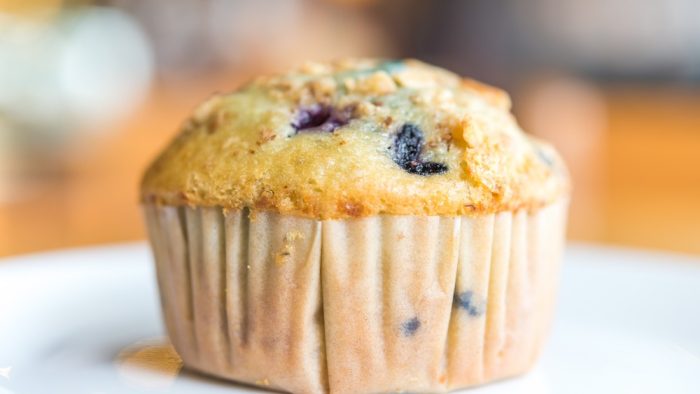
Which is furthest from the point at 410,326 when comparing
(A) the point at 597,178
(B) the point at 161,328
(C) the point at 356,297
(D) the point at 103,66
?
(D) the point at 103,66

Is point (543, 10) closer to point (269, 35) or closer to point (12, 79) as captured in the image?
point (269, 35)

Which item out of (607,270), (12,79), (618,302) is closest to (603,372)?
(618,302)

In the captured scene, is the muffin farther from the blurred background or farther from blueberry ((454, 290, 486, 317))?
the blurred background

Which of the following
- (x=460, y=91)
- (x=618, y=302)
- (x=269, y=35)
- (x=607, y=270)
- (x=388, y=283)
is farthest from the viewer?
(x=269, y=35)

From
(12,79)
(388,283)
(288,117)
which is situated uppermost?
(288,117)

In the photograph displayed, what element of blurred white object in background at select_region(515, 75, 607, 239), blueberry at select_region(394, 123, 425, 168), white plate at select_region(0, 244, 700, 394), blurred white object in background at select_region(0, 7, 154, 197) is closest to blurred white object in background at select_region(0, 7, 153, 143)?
blurred white object in background at select_region(0, 7, 154, 197)
